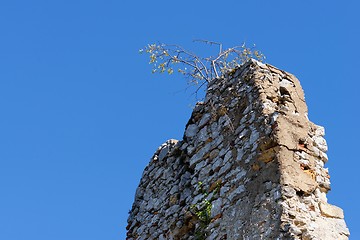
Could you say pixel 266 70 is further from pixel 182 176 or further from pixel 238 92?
pixel 182 176

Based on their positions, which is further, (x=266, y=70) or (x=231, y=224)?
(x=266, y=70)

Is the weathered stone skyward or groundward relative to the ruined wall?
groundward

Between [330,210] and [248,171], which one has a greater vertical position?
[248,171]

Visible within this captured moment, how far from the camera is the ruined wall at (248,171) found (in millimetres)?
5023

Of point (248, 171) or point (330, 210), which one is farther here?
point (248, 171)

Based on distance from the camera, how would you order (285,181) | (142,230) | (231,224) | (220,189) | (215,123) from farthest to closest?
1. (142,230)
2. (215,123)
3. (220,189)
4. (231,224)
5. (285,181)

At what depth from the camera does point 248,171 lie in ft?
17.9

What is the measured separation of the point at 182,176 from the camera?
21.6 ft

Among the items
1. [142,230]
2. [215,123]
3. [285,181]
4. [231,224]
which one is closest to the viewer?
[285,181]

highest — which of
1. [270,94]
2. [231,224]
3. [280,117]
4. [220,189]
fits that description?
[270,94]

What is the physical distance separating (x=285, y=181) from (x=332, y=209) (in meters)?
0.49

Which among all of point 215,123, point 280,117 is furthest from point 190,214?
point 280,117

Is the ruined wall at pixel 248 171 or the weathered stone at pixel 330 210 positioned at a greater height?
the ruined wall at pixel 248 171

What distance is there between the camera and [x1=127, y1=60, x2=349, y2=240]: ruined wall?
16.5 feet
